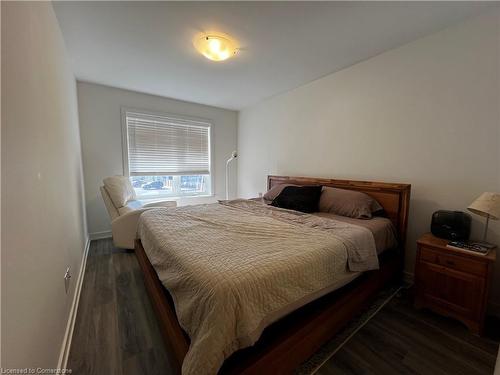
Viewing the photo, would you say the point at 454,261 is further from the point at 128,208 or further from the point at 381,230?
the point at 128,208

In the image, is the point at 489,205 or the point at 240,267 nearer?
the point at 240,267

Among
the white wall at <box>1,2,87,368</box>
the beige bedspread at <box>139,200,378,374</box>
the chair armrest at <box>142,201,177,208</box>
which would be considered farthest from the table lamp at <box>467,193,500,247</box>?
the chair armrest at <box>142,201,177,208</box>

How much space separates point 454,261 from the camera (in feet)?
5.40

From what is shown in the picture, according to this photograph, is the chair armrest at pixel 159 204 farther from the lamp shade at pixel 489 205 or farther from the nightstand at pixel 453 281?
the lamp shade at pixel 489 205

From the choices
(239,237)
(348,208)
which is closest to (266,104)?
(348,208)

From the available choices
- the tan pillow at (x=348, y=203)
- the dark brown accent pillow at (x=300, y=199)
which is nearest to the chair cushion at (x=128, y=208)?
the dark brown accent pillow at (x=300, y=199)

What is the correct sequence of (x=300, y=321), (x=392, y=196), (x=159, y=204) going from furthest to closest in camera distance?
(x=159, y=204)
(x=392, y=196)
(x=300, y=321)

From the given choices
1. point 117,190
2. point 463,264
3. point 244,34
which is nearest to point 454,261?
point 463,264

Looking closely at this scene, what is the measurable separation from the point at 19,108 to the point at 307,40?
7.55 feet

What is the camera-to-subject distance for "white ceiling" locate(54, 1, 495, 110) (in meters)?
1.71

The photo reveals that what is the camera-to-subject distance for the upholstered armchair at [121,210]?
110 inches

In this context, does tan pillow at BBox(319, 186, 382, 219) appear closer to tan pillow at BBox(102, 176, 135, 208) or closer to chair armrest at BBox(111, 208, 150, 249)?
chair armrest at BBox(111, 208, 150, 249)

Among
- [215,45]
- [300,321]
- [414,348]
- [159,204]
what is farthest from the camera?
[159,204]

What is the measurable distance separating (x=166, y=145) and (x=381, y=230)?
375 centimetres
